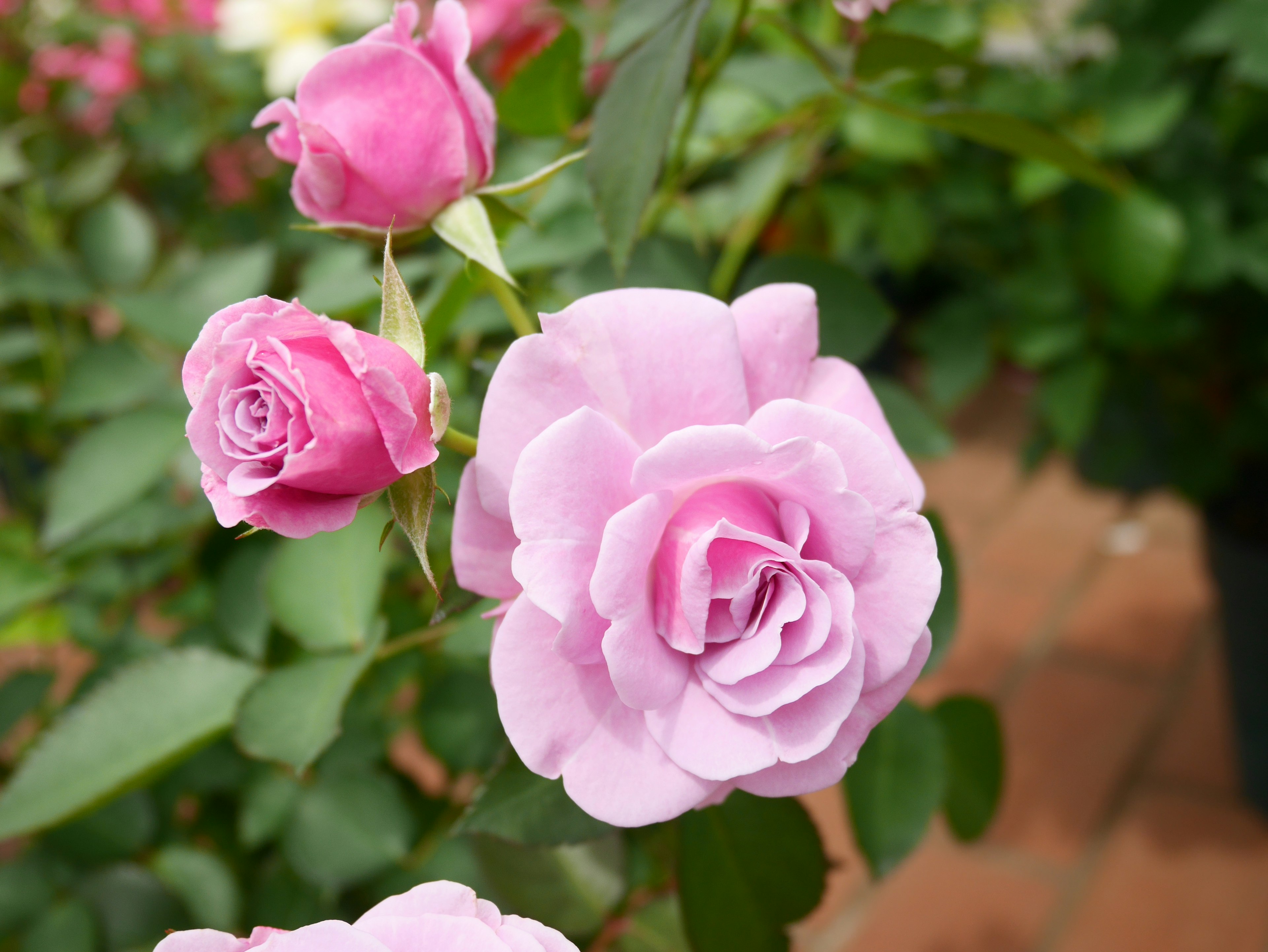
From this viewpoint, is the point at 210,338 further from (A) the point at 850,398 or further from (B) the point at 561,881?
(B) the point at 561,881

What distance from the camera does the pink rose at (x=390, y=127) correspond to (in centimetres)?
29

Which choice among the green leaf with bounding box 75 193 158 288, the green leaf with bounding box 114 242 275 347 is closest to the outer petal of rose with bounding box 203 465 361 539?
the green leaf with bounding box 114 242 275 347

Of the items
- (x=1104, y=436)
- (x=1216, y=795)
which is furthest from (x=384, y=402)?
(x=1216, y=795)

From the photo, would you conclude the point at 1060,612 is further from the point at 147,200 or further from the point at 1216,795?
the point at 147,200

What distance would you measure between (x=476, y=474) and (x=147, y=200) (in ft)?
2.94

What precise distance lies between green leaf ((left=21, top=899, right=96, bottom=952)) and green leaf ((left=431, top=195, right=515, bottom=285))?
0.37 metres

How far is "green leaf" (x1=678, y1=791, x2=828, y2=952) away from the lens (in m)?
0.33

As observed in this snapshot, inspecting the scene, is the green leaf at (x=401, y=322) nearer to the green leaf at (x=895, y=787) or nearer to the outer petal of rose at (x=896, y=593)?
A: the outer petal of rose at (x=896, y=593)

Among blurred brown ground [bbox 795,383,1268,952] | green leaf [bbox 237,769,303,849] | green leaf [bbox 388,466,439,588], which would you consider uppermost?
green leaf [bbox 388,466,439,588]

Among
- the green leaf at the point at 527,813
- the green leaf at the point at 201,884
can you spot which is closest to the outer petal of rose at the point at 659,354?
the green leaf at the point at 527,813

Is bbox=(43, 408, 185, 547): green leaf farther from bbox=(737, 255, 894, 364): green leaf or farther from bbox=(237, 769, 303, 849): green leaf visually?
bbox=(737, 255, 894, 364): green leaf

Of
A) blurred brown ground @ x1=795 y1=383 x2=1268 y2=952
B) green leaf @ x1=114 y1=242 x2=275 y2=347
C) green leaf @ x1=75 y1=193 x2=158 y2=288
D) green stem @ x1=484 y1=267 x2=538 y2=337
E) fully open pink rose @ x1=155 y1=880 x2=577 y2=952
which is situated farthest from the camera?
blurred brown ground @ x1=795 y1=383 x2=1268 y2=952

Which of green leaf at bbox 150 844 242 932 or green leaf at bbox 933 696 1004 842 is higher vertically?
green leaf at bbox 933 696 1004 842

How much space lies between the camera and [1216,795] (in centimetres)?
108
